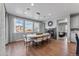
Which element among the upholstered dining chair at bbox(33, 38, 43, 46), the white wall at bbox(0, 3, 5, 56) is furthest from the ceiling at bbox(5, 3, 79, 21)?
the upholstered dining chair at bbox(33, 38, 43, 46)

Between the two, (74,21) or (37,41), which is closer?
(74,21)

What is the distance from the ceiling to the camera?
174 cm

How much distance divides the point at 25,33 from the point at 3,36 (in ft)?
1.40

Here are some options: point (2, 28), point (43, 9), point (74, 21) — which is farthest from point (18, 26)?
point (74, 21)

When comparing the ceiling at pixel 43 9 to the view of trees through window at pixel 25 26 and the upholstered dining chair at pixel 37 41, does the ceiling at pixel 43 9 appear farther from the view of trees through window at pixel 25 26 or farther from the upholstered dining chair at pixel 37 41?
the upholstered dining chair at pixel 37 41

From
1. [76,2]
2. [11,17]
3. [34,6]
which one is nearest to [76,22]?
[76,2]

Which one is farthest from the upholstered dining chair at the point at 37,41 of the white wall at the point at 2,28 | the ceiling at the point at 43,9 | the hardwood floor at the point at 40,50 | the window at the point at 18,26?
the white wall at the point at 2,28

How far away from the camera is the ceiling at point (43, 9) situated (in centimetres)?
174

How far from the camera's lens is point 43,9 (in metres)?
1.76

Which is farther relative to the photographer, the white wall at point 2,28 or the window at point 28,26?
the window at point 28,26

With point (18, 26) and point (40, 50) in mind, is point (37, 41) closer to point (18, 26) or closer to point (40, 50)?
point (40, 50)

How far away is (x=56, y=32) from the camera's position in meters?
1.89

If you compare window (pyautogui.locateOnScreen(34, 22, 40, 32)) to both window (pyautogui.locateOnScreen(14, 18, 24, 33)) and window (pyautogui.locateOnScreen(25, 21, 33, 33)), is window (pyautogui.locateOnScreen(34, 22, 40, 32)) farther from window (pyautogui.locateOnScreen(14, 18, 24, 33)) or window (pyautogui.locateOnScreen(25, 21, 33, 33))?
window (pyautogui.locateOnScreen(14, 18, 24, 33))

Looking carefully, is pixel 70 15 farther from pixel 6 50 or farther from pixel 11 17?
pixel 6 50
